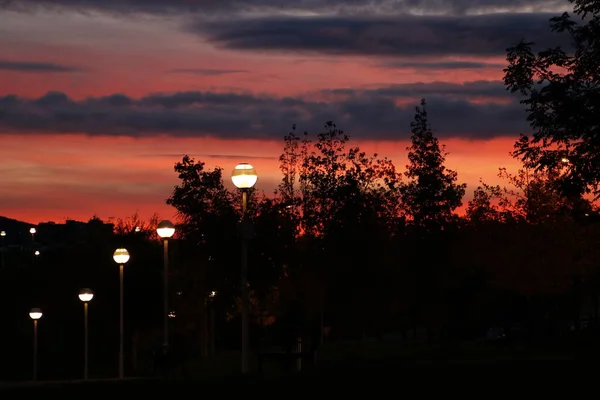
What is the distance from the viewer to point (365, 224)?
77500 mm

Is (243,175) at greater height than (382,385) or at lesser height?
greater

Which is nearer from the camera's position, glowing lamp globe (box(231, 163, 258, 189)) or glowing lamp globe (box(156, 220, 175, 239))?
glowing lamp globe (box(231, 163, 258, 189))

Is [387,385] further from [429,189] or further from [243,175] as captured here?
[429,189]

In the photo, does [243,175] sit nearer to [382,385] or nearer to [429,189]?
[382,385]

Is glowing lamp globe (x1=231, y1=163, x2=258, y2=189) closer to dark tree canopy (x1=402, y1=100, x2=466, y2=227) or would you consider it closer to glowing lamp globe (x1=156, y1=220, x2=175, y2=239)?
glowing lamp globe (x1=156, y1=220, x2=175, y2=239)

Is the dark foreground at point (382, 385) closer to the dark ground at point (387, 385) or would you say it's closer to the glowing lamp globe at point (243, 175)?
the dark ground at point (387, 385)

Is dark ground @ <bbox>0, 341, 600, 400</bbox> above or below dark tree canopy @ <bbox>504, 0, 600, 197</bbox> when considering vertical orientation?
below

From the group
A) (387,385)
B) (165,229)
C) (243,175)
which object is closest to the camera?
(387,385)

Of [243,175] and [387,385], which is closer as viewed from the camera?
[387,385]

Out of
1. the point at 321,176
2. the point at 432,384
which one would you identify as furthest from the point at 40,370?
the point at 432,384

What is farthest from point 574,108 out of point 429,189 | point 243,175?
point 429,189

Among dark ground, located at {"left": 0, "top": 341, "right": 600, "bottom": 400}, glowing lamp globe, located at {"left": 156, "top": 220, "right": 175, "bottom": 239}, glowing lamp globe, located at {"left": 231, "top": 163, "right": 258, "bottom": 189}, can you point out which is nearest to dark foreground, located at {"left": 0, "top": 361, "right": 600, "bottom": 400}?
dark ground, located at {"left": 0, "top": 341, "right": 600, "bottom": 400}

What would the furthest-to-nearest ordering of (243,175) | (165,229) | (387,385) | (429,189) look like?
(429,189), (165,229), (243,175), (387,385)

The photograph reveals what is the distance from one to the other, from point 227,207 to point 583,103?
50.6 m
